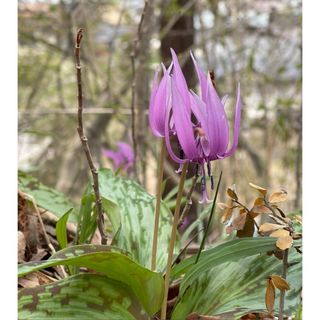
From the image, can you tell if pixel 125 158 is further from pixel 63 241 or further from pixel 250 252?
pixel 250 252

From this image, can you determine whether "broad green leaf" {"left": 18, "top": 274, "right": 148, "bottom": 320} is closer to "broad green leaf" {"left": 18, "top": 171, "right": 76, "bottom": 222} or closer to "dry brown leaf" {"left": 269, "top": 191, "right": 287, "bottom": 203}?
"dry brown leaf" {"left": 269, "top": 191, "right": 287, "bottom": 203}

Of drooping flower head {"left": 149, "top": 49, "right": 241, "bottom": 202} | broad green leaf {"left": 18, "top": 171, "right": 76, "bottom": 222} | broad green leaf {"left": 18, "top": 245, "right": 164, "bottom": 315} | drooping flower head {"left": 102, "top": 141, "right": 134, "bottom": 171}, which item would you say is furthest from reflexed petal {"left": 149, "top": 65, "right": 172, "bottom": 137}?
drooping flower head {"left": 102, "top": 141, "right": 134, "bottom": 171}

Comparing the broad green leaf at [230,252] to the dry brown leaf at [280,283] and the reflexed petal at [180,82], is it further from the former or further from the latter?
the reflexed petal at [180,82]

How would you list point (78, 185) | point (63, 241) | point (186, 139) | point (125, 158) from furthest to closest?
1. point (78, 185)
2. point (125, 158)
3. point (63, 241)
4. point (186, 139)

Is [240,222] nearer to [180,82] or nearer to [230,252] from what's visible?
[230,252]
